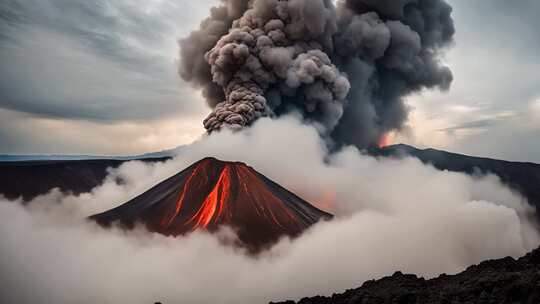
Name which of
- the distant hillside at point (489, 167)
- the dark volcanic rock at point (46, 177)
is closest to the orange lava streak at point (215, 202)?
the dark volcanic rock at point (46, 177)

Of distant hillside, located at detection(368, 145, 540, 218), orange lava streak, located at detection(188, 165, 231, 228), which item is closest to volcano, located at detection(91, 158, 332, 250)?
orange lava streak, located at detection(188, 165, 231, 228)

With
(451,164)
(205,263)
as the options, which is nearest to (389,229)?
(205,263)

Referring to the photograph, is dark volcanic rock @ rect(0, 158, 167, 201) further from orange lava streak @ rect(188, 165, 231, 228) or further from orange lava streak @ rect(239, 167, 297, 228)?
orange lava streak @ rect(239, 167, 297, 228)

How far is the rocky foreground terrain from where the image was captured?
7.22 metres

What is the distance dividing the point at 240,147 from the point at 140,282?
1644 cm

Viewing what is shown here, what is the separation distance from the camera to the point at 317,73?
3441cm

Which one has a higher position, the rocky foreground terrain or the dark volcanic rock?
the dark volcanic rock

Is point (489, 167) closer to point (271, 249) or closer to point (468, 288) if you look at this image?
point (271, 249)

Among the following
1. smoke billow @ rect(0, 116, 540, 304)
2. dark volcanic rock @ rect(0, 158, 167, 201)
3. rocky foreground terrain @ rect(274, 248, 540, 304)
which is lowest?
rocky foreground terrain @ rect(274, 248, 540, 304)

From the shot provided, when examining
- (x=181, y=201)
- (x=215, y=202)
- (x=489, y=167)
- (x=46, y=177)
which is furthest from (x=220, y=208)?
(x=489, y=167)

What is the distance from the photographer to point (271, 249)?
75.0 ft

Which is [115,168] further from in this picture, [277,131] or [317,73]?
[317,73]

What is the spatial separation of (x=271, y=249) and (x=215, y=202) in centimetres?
539

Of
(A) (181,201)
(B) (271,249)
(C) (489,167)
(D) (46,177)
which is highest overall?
(C) (489,167)
